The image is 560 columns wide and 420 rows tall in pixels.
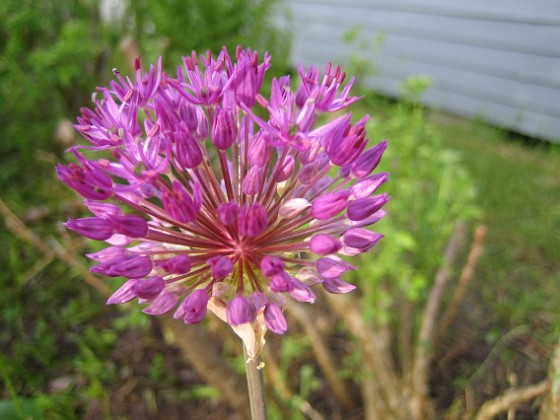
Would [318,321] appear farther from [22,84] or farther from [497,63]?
[497,63]

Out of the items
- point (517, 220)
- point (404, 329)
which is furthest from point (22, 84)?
point (517, 220)

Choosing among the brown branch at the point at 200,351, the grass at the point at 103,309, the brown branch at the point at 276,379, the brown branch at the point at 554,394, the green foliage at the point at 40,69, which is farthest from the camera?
the grass at the point at 103,309

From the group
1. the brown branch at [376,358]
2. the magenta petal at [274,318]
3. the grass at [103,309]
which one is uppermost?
the magenta petal at [274,318]

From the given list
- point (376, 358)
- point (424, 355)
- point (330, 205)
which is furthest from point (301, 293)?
point (424, 355)

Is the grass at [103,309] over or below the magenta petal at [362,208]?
below

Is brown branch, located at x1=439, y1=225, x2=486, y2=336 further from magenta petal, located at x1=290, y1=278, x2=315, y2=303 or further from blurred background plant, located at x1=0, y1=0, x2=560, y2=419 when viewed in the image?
magenta petal, located at x1=290, y1=278, x2=315, y2=303

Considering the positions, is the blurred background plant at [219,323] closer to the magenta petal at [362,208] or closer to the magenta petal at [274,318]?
the magenta petal at [274,318]

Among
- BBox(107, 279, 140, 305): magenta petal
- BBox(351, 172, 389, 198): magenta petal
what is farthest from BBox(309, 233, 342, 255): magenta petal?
BBox(107, 279, 140, 305): magenta petal

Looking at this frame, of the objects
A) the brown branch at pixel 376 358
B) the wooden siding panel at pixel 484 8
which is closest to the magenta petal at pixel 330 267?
the brown branch at pixel 376 358
